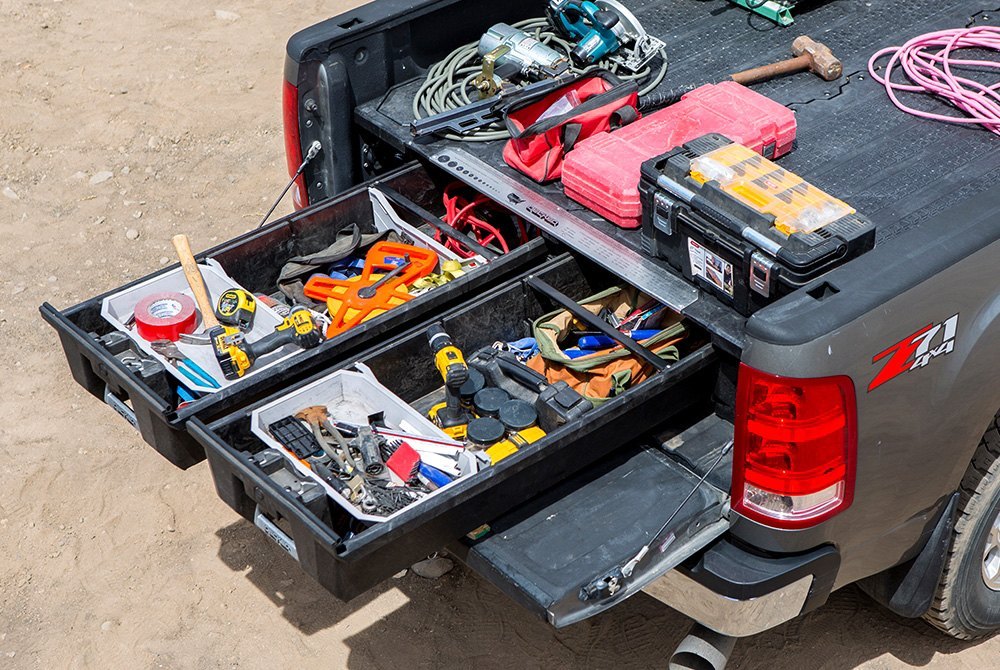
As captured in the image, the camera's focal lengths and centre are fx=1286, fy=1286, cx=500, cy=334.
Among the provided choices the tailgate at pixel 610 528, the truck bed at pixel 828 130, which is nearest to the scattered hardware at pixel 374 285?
the truck bed at pixel 828 130

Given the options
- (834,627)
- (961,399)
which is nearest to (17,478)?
(834,627)

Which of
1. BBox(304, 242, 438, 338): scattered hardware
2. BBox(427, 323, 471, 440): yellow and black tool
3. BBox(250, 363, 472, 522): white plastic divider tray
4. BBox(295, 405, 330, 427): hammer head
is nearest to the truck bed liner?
BBox(304, 242, 438, 338): scattered hardware

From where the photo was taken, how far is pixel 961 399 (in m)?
3.35

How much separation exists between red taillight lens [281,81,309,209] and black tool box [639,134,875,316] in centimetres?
130

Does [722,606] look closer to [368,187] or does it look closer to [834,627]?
[834,627]

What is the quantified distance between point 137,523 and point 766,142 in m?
2.63

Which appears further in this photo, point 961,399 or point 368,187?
point 368,187

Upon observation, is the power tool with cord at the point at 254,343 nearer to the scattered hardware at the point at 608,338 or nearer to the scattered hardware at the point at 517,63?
the scattered hardware at the point at 608,338

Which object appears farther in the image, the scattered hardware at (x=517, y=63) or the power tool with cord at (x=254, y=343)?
the scattered hardware at (x=517, y=63)

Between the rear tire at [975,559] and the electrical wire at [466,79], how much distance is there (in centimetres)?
158

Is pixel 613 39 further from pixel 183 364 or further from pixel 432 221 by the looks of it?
pixel 183 364

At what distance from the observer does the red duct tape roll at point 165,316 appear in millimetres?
3559

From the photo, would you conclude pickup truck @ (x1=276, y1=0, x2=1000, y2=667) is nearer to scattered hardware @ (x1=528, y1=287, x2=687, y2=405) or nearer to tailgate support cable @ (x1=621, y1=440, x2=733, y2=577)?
tailgate support cable @ (x1=621, y1=440, x2=733, y2=577)

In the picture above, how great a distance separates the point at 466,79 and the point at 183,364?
1453 mm
